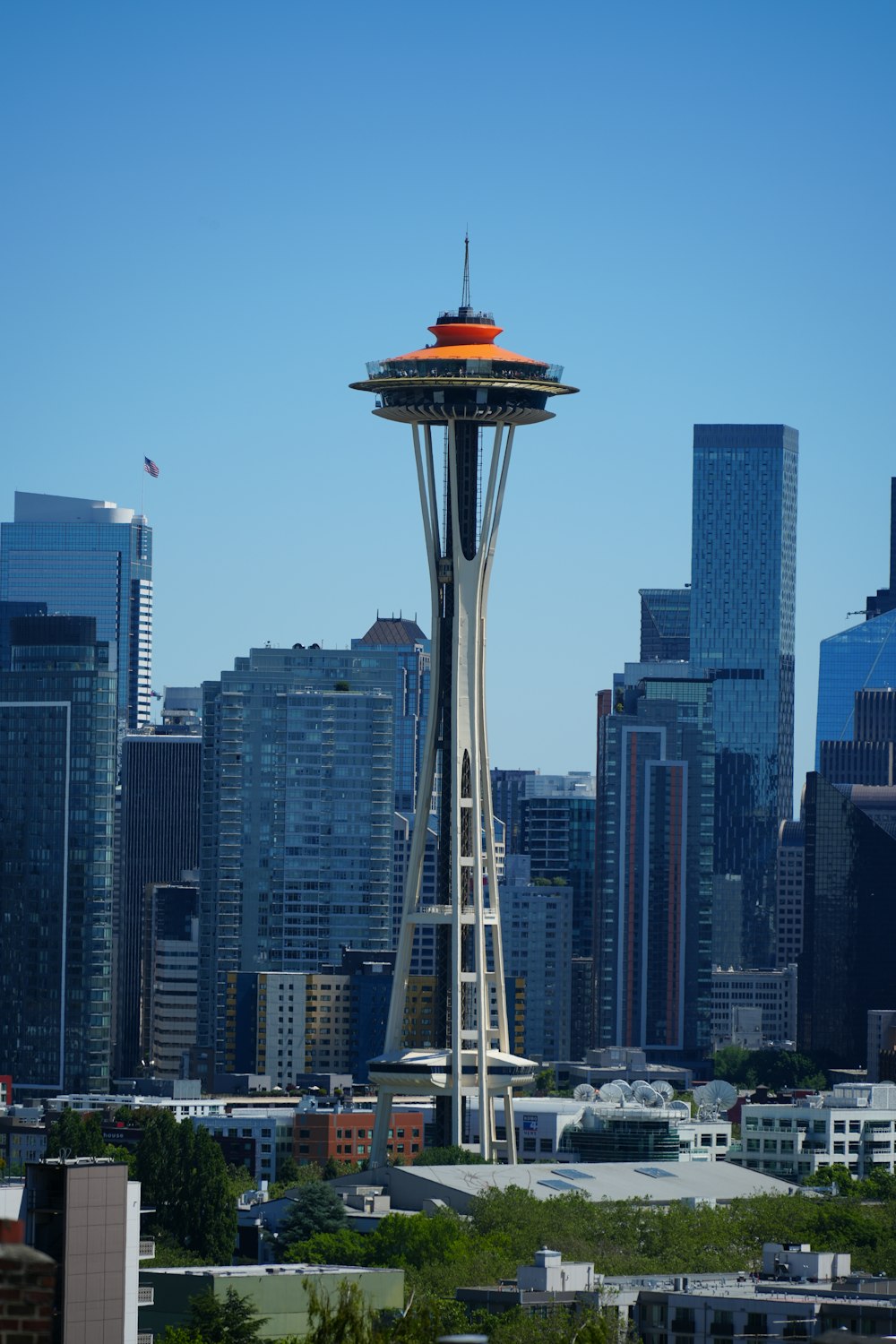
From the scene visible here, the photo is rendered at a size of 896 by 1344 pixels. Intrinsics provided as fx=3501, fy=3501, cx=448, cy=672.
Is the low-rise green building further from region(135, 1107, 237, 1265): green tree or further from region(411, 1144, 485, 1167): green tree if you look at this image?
region(411, 1144, 485, 1167): green tree

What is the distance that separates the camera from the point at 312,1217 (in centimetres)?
15012

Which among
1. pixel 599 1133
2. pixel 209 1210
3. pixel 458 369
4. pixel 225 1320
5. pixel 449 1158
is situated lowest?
pixel 209 1210

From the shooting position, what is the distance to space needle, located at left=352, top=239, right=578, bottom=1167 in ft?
550

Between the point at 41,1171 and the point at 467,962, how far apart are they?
9728cm

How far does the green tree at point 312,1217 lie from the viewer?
148 metres

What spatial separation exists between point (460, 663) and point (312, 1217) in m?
31.3

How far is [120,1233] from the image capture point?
261 feet

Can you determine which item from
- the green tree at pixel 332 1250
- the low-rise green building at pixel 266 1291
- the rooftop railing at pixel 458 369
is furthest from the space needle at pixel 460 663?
the low-rise green building at pixel 266 1291

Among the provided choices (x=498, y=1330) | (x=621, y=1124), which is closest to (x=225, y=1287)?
(x=498, y=1330)

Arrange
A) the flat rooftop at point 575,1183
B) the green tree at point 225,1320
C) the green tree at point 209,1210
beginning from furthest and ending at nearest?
the flat rooftop at point 575,1183 → the green tree at point 209,1210 → the green tree at point 225,1320

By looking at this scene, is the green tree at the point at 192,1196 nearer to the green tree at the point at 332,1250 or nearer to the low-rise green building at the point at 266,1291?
the green tree at the point at 332,1250

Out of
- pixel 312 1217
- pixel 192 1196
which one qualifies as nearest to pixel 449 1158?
pixel 192 1196

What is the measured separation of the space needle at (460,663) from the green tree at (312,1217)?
1944 cm

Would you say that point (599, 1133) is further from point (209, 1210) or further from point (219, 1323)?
point (219, 1323)
